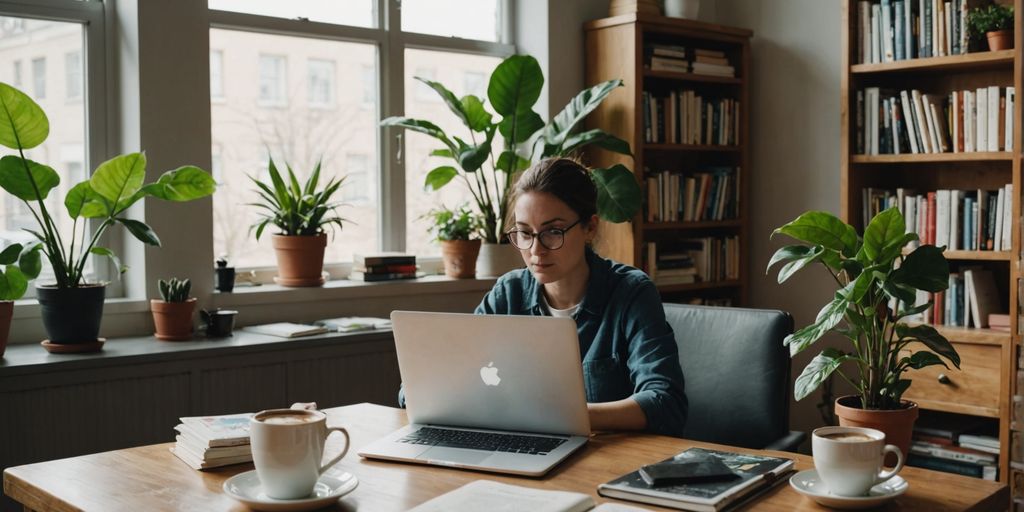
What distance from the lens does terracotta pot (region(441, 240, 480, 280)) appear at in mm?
3939

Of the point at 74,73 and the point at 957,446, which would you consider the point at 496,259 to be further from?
the point at 957,446

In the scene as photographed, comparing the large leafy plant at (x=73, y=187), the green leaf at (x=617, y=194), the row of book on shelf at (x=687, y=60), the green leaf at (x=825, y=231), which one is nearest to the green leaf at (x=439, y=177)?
the green leaf at (x=617, y=194)

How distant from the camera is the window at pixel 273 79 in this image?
371 cm

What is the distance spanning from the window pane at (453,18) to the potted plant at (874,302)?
6.53 feet

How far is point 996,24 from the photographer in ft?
11.5

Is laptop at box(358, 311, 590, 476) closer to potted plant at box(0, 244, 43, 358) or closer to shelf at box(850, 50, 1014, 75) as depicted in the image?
potted plant at box(0, 244, 43, 358)

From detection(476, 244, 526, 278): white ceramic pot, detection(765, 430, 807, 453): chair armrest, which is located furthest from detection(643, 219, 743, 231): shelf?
detection(765, 430, 807, 453): chair armrest

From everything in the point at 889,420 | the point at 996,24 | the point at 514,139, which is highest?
the point at 996,24

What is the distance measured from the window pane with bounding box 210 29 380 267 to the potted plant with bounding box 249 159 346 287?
0.40ft

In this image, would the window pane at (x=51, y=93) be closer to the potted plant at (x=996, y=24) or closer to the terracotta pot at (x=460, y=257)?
the terracotta pot at (x=460, y=257)

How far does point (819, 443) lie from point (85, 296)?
221 centimetres

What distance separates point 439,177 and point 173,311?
1.24 metres

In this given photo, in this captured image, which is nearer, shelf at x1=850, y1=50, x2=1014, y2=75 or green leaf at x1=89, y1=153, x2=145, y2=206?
green leaf at x1=89, y1=153, x2=145, y2=206

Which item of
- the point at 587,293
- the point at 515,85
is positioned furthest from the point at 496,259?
the point at 587,293
